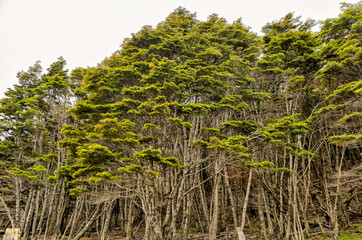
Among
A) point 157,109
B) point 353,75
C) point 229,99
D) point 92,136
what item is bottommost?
point 92,136

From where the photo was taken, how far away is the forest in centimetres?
834

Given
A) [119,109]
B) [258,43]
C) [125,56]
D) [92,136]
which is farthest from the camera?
[258,43]

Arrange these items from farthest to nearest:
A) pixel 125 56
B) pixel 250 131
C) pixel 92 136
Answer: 1. pixel 125 56
2. pixel 250 131
3. pixel 92 136

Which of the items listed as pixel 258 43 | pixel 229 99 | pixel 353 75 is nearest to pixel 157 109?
pixel 229 99

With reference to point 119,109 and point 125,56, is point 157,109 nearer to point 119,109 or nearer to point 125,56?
point 119,109

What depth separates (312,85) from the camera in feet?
38.1

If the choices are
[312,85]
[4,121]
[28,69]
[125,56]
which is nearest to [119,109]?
[125,56]

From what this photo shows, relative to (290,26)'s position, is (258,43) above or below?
below

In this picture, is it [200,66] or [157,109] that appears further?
[200,66]

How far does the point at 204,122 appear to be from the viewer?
11.8 m

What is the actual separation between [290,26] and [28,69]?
20612mm

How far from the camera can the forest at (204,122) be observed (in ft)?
27.3

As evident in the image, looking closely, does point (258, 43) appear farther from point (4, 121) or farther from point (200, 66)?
point (4, 121)

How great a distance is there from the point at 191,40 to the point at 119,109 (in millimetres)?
6114
